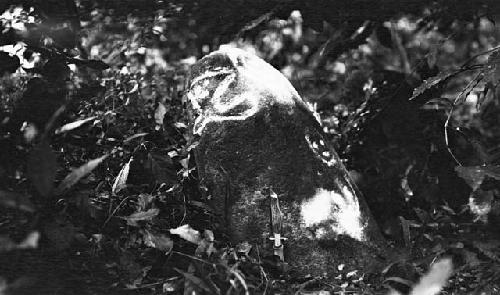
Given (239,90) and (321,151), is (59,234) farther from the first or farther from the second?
(321,151)

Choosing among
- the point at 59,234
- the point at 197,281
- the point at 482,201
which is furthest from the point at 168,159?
the point at 482,201

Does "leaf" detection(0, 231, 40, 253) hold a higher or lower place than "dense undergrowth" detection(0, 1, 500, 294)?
higher

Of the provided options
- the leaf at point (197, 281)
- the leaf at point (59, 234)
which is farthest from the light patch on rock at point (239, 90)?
the leaf at point (59, 234)

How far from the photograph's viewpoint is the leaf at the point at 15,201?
1229 millimetres

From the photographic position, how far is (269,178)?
1.95m

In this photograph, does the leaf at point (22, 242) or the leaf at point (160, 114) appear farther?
the leaf at point (160, 114)

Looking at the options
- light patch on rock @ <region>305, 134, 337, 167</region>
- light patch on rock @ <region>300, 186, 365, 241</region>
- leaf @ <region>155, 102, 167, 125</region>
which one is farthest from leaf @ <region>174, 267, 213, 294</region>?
leaf @ <region>155, 102, 167, 125</region>

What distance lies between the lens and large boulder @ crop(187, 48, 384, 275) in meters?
1.95

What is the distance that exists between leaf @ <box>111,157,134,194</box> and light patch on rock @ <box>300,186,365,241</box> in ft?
1.70

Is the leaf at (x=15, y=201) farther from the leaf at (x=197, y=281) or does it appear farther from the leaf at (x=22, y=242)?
the leaf at (x=197, y=281)

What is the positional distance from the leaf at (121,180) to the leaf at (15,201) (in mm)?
607

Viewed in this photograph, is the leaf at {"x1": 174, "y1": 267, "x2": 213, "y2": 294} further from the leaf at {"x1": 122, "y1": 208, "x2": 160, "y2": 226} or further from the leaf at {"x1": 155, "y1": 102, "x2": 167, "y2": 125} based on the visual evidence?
the leaf at {"x1": 155, "y1": 102, "x2": 167, "y2": 125}

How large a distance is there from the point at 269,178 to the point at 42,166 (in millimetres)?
843

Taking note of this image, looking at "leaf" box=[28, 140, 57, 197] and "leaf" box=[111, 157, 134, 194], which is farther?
"leaf" box=[111, 157, 134, 194]
